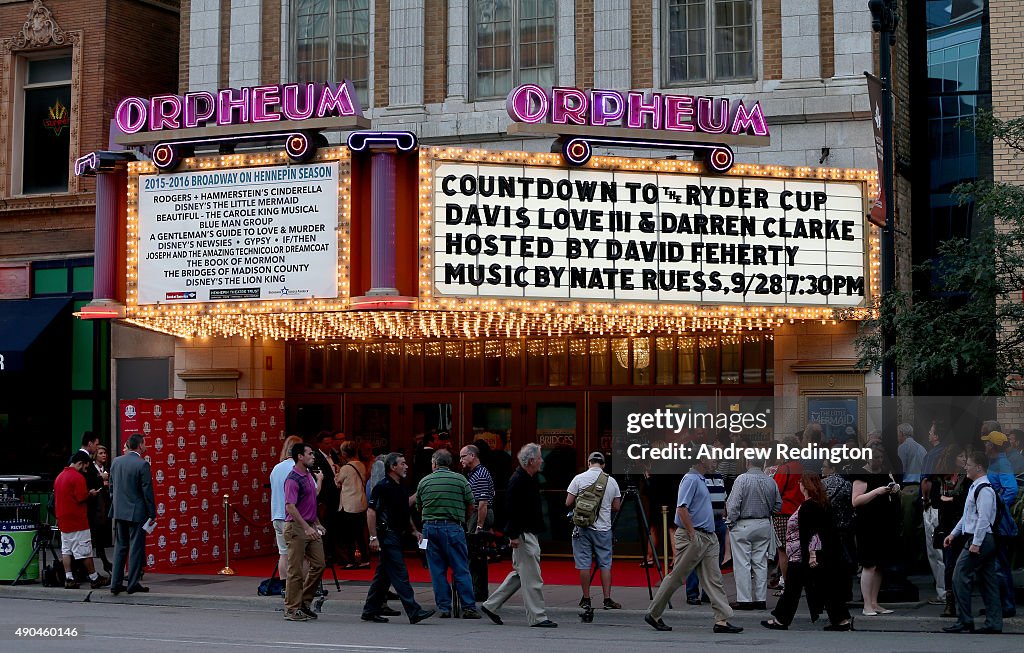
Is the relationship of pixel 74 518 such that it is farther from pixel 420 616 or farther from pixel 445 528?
pixel 445 528

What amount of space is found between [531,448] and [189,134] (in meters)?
7.37

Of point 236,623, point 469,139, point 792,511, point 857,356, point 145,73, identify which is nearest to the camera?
point 236,623

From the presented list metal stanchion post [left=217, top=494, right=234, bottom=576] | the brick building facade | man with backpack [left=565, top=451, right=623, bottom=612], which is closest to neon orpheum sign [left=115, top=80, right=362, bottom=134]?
metal stanchion post [left=217, top=494, right=234, bottom=576]

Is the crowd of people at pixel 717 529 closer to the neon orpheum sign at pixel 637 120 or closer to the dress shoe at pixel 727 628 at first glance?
the dress shoe at pixel 727 628

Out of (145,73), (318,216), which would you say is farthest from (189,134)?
(145,73)

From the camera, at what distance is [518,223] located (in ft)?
61.8

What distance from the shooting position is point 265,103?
1894 cm

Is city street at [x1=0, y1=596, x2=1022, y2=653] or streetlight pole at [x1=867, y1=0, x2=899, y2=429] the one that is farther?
streetlight pole at [x1=867, y1=0, x2=899, y2=429]

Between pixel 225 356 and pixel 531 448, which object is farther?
pixel 225 356

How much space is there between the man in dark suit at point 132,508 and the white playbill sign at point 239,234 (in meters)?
2.66

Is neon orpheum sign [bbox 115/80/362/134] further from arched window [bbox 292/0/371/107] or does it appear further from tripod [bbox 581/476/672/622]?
tripod [bbox 581/476/672/622]

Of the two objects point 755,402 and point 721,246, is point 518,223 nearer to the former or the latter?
point 721,246

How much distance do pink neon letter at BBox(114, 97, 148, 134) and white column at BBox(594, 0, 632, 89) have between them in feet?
23.6

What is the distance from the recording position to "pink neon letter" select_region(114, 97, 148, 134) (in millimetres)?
19531
